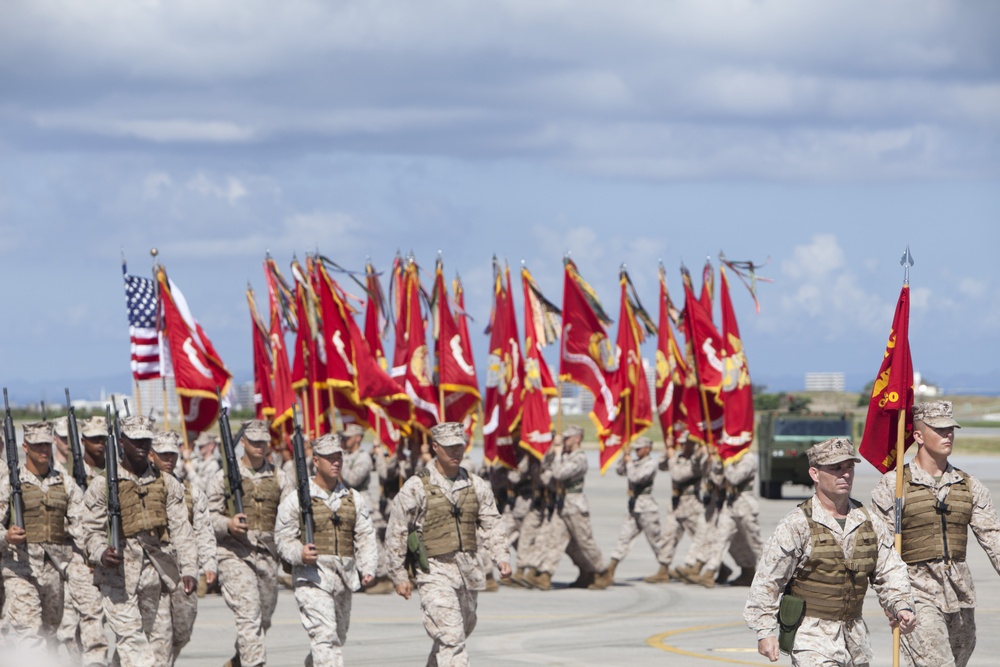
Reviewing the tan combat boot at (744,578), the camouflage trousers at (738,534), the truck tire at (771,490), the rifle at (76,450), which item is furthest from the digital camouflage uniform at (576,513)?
the truck tire at (771,490)

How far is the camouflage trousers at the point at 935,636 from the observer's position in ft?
33.3

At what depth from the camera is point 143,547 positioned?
11961 millimetres

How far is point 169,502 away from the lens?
1202 cm

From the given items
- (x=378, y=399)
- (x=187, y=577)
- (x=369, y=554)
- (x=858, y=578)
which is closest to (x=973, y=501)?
Answer: (x=858, y=578)

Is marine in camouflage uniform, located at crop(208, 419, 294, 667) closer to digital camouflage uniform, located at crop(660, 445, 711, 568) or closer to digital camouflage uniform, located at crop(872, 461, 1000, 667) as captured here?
digital camouflage uniform, located at crop(872, 461, 1000, 667)

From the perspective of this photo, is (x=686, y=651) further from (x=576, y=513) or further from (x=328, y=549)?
(x=576, y=513)

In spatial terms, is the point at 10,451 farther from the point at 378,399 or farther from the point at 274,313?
the point at 274,313

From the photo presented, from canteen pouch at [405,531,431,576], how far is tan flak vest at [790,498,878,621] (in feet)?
11.7

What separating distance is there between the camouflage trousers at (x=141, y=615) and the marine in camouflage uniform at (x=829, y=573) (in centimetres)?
478

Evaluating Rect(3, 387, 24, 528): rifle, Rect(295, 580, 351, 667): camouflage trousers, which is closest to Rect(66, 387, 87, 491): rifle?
Rect(3, 387, 24, 528): rifle

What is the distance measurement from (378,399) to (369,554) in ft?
28.8

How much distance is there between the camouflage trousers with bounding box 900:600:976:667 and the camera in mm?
10164

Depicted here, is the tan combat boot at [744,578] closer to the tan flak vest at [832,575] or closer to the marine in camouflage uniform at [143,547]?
the marine in camouflage uniform at [143,547]

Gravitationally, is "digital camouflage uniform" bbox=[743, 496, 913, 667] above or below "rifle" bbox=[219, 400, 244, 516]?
below
